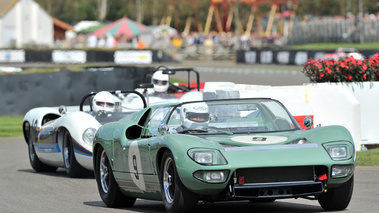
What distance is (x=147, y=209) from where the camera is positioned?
8.52 meters

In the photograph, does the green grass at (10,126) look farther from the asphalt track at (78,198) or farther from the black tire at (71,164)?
the black tire at (71,164)

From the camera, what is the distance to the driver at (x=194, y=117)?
7992 mm

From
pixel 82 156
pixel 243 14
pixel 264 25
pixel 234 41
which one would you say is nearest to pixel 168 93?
pixel 82 156

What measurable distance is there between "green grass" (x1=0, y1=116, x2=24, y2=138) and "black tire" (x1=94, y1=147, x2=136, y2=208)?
11391 mm

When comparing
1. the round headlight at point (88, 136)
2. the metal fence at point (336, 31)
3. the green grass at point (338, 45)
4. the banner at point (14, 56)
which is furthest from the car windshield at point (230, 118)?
the metal fence at point (336, 31)

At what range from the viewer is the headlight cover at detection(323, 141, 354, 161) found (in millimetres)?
7305

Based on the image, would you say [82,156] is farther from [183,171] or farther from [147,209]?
[183,171]

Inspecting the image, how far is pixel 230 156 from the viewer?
280 inches

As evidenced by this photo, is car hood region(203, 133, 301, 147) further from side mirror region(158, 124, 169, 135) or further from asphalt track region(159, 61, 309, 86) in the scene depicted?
asphalt track region(159, 61, 309, 86)

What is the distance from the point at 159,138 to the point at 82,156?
4.13 metres

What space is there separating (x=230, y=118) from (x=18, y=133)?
43.8ft

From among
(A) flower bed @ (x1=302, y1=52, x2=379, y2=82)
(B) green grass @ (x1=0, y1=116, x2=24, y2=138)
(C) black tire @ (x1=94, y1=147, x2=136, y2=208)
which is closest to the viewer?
(C) black tire @ (x1=94, y1=147, x2=136, y2=208)

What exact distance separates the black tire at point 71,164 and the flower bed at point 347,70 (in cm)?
482

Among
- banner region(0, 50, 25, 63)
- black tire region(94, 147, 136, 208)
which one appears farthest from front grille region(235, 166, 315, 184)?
banner region(0, 50, 25, 63)
